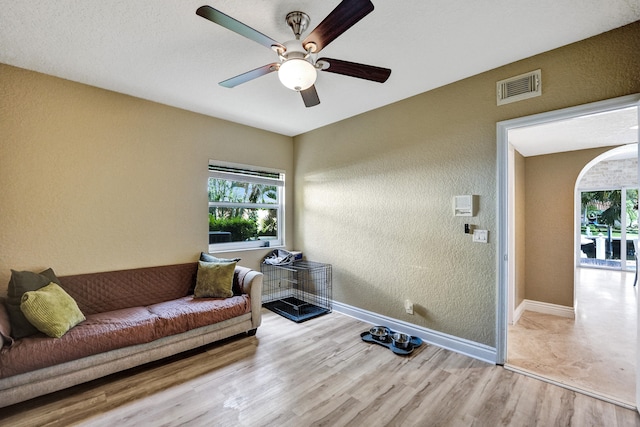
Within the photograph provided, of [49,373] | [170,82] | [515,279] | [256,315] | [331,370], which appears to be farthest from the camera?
[515,279]

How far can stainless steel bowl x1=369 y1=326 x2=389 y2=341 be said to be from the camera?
2.96 metres

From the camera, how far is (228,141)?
3883mm

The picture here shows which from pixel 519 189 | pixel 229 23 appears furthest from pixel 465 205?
pixel 229 23

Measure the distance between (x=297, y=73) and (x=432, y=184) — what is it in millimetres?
1921

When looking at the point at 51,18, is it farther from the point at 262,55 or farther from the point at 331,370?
the point at 331,370

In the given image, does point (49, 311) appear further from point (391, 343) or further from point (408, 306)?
point (408, 306)

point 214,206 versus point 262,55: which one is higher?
point 262,55

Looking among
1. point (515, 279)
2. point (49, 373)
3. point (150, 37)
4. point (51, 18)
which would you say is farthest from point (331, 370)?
point (51, 18)

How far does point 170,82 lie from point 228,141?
46.5 inches

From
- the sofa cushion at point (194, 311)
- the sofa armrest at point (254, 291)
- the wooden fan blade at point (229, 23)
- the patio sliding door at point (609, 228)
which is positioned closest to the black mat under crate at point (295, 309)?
the sofa armrest at point (254, 291)

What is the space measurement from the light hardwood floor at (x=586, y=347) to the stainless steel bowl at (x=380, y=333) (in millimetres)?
1132

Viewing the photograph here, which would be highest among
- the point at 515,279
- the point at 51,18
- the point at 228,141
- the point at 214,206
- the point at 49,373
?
the point at 51,18

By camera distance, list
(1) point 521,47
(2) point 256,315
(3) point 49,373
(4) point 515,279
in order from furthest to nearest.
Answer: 1. (4) point 515,279
2. (2) point 256,315
3. (1) point 521,47
4. (3) point 49,373

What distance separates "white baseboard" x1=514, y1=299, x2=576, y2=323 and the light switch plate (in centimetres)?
197
